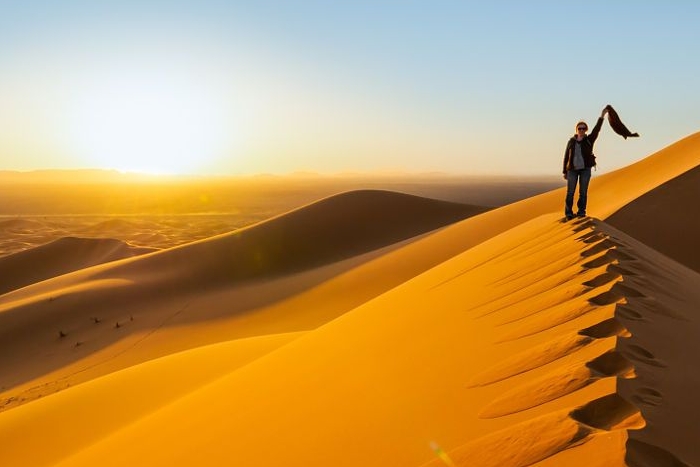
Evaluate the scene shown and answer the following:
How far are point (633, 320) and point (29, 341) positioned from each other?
15.4 metres

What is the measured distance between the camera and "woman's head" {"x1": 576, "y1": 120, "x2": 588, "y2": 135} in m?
6.12

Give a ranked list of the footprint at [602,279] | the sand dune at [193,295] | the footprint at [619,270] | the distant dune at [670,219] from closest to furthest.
Result: the footprint at [602,279], the footprint at [619,270], the distant dune at [670,219], the sand dune at [193,295]

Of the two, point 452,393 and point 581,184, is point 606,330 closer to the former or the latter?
point 452,393

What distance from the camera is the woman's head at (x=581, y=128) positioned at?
6.12 m

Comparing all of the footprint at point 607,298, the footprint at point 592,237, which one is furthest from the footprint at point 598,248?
the footprint at point 607,298

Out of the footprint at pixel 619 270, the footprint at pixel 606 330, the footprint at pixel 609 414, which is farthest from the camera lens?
the footprint at pixel 619 270

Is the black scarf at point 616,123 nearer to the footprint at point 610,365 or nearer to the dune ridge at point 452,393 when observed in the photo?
the dune ridge at point 452,393

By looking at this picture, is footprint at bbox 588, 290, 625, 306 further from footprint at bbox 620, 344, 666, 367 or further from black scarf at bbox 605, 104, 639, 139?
black scarf at bbox 605, 104, 639, 139

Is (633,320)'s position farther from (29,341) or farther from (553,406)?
(29,341)

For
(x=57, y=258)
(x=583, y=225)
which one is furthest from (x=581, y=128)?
(x=57, y=258)

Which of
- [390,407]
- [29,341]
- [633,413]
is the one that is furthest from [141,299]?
[633,413]

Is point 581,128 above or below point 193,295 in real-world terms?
above

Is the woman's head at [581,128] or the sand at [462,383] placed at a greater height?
the woman's head at [581,128]

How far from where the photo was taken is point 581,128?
6148mm
